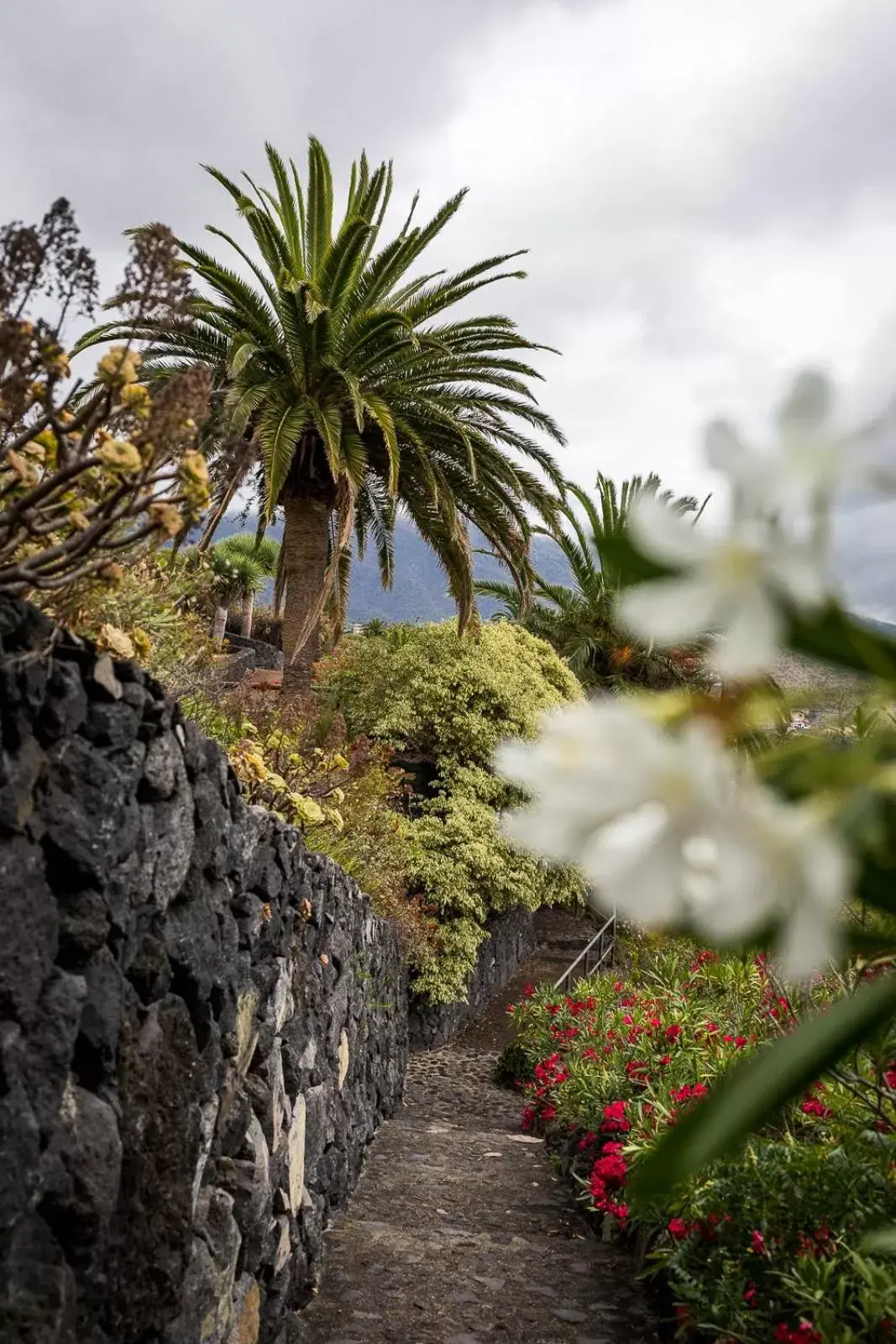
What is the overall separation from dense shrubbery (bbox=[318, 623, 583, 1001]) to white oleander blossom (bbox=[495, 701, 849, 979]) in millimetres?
8705

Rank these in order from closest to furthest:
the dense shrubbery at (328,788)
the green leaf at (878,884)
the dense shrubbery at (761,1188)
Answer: the green leaf at (878,884)
the dense shrubbery at (761,1188)
the dense shrubbery at (328,788)

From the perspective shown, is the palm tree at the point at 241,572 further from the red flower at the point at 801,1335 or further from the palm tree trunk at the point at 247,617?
the red flower at the point at 801,1335

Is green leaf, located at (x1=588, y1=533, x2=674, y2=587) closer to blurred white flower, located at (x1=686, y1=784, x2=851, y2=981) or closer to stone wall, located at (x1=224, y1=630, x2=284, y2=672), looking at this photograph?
blurred white flower, located at (x1=686, y1=784, x2=851, y2=981)

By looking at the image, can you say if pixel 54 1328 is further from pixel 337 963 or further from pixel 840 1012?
pixel 337 963

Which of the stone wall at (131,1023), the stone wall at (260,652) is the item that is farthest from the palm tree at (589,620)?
the stone wall at (131,1023)

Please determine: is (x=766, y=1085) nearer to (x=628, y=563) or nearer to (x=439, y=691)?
(x=628, y=563)

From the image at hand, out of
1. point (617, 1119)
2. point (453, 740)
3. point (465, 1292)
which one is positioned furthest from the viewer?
Result: point (453, 740)

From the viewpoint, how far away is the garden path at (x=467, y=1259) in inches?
137

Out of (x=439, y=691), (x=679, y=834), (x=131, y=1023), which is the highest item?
(x=439, y=691)

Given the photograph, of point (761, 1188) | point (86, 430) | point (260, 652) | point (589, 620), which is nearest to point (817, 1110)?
point (761, 1188)

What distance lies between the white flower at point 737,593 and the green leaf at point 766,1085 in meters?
0.18

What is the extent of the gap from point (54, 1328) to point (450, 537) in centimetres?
796

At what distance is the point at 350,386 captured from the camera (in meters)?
7.74

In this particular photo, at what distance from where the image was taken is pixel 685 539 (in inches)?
17.5
